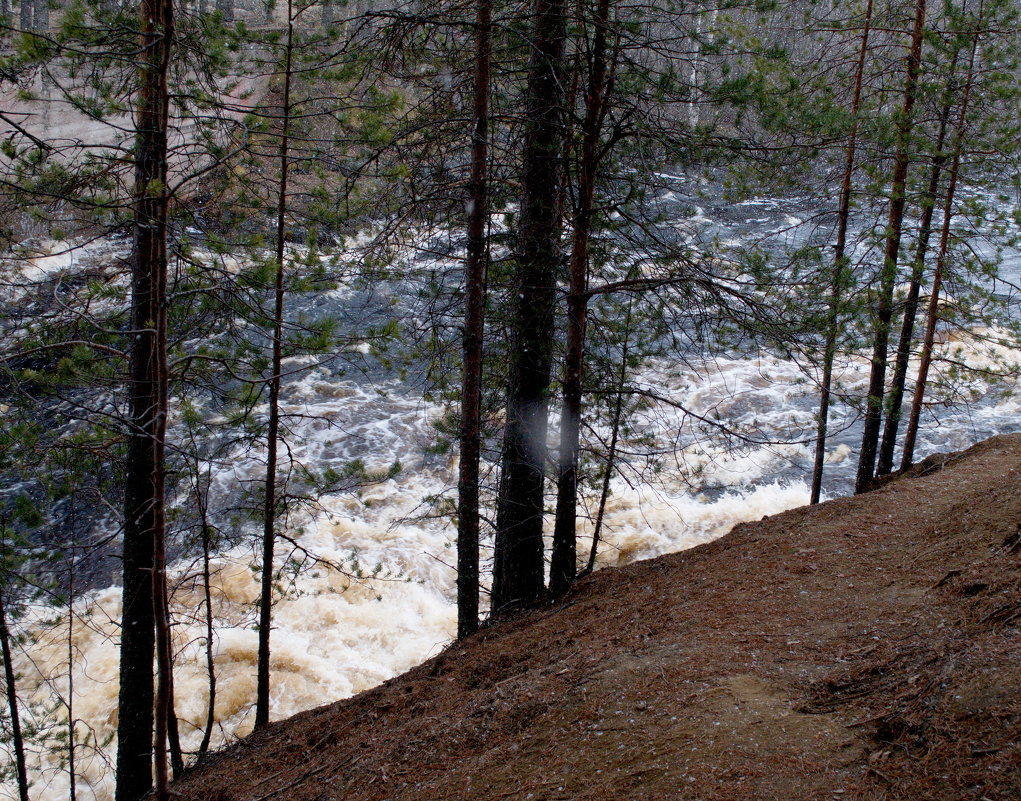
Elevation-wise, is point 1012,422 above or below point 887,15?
below

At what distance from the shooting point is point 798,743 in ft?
10.8

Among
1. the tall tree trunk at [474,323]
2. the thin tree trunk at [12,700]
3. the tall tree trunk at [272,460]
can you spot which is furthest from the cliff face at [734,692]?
the thin tree trunk at [12,700]

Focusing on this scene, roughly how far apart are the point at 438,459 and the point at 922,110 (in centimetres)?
1022

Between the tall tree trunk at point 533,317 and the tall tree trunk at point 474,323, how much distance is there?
1.26 ft

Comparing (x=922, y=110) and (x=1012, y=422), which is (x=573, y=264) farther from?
(x=1012, y=422)

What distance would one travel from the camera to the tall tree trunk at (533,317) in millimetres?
6578

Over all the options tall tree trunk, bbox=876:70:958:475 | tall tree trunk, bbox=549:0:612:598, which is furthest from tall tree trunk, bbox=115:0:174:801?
tall tree trunk, bbox=876:70:958:475

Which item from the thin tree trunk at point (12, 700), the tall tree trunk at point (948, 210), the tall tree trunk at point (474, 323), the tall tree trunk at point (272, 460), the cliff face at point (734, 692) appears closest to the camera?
the cliff face at point (734, 692)

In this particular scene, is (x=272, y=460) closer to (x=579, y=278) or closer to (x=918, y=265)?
(x=579, y=278)

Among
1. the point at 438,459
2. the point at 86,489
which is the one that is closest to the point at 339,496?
the point at 438,459

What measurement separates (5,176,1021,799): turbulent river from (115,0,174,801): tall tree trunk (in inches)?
21.6

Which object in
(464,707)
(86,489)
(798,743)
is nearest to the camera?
(798,743)

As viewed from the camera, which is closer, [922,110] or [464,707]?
[464,707]

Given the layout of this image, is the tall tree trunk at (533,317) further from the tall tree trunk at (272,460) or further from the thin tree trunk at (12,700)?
the thin tree trunk at (12,700)
